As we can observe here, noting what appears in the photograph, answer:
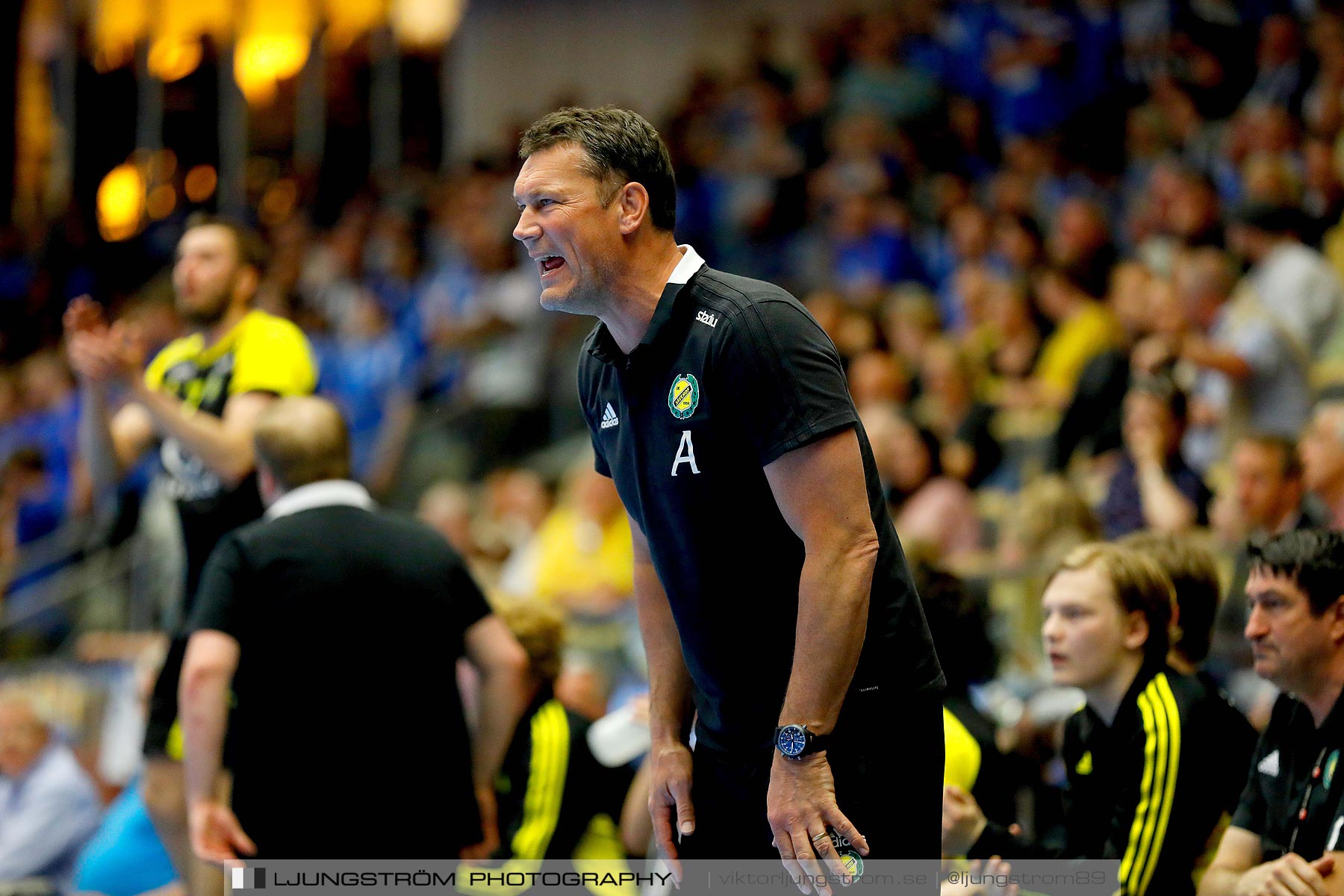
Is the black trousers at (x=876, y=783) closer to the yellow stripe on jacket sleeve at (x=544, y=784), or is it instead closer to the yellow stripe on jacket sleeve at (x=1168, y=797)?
the yellow stripe on jacket sleeve at (x=1168, y=797)

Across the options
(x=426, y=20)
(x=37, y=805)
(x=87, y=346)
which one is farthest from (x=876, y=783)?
(x=426, y=20)

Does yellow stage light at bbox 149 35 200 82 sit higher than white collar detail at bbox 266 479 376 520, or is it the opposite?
yellow stage light at bbox 149 35 200 82

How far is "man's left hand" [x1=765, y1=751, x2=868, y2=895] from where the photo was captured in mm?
2697

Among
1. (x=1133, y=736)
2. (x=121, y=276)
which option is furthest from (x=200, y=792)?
(x=121, y=276)

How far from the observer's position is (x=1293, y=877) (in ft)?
10.8

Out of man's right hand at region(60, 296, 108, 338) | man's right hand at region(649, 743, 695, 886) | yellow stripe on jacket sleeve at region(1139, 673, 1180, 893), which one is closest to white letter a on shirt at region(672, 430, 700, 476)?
man's right hand at region(649, 743, 695, 886)

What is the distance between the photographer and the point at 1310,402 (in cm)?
685

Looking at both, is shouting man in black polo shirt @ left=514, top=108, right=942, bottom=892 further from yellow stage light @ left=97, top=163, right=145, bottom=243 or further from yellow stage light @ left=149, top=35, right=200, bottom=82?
yellow stage light @ left=149, top=35, right=200, bottom=82

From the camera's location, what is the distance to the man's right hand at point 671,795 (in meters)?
3.09

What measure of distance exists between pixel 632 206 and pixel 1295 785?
2.06 metres

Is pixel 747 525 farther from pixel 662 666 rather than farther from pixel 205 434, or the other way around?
pixel 205 434

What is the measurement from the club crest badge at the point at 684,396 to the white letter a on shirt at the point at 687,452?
0.03m

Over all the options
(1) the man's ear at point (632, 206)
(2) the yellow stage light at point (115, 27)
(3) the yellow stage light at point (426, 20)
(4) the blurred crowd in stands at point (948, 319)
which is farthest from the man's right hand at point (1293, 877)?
(2) the yellow stage light at point (115, 27)

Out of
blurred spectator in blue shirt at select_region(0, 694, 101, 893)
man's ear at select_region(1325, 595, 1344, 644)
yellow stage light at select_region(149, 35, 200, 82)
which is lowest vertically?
blurred spectator in blue shirt at select_region(0, 694, 101, 893)
